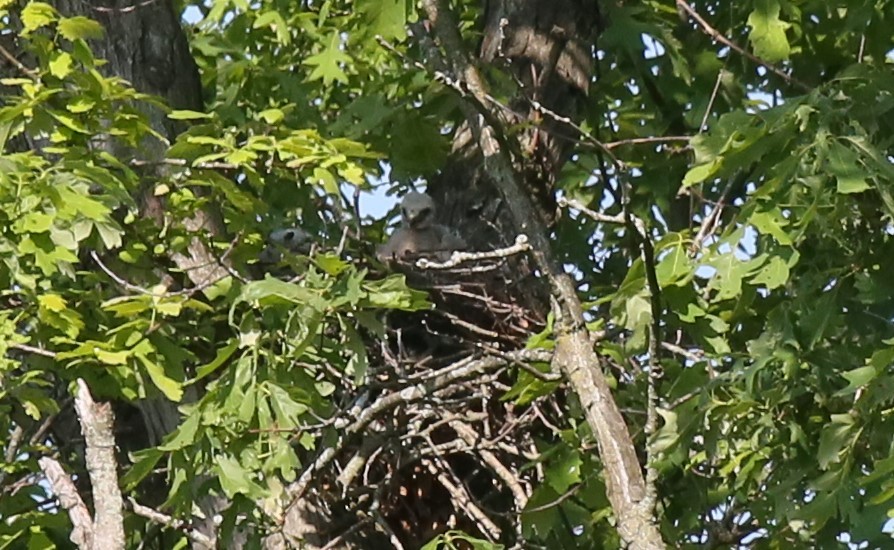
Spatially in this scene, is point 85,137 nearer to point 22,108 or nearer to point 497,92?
point 22,108

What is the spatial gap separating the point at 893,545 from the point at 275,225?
9.33ft

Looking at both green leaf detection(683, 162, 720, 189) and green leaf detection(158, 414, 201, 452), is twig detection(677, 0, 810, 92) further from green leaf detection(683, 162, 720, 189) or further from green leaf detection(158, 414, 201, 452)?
green leaf detection(158, 414, 201, 452)

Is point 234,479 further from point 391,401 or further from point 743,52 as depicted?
point 743,52

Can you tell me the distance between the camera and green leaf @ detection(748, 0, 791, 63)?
566 cm

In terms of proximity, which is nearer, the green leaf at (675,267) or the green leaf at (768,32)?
the green leaf at (675,267)

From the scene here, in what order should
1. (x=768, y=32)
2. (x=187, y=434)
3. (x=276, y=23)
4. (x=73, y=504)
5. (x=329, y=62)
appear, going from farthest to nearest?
(x=276, y=23), (x=329, y=62), (x=768, y=32), (x=73, y=504), (x=187, y=434)

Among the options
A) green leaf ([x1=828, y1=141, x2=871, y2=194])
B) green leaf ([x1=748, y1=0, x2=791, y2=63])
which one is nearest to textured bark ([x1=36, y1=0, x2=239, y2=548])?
green leaf ([x1=748, y1=0, x2=791, y2=63])

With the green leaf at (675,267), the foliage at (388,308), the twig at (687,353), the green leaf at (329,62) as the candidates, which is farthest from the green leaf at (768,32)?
the green leaf at (329,62)

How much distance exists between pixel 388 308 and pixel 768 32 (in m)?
1.81

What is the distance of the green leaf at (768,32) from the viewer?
5664 millimetres

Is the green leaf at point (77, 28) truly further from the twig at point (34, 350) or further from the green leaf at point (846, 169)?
the green leaf at point (846, 169)

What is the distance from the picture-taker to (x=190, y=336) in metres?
5.45

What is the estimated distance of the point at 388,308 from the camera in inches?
190

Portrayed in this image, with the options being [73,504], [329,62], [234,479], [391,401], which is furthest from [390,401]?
[329,62]
